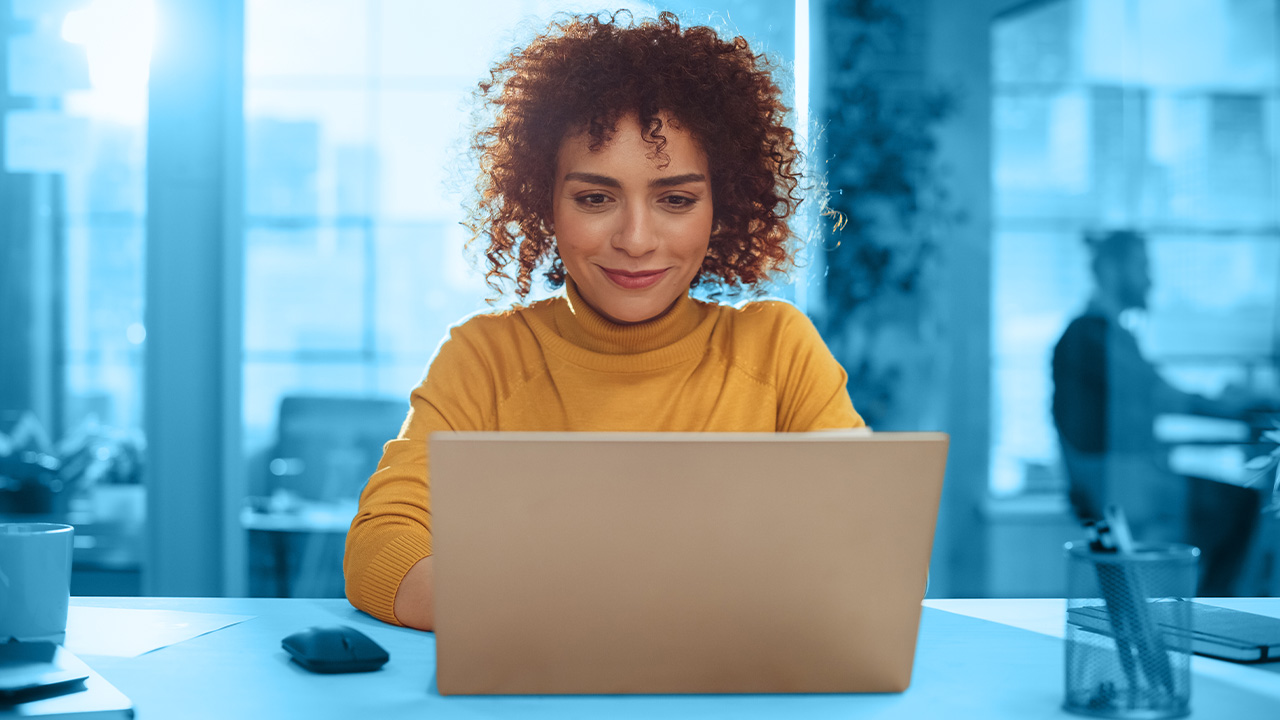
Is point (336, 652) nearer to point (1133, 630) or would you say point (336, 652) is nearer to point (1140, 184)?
point (1133, 630)

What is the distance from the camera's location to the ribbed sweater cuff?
104cm

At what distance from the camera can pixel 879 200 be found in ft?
10.1

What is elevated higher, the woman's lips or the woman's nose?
the woman's nose

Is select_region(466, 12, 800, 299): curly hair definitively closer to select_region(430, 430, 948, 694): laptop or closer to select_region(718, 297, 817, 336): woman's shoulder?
select_region(718, 297, 817, 336): woman's shoulder

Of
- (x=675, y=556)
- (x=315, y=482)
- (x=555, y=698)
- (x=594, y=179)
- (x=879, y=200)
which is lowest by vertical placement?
(x=315, y=482)

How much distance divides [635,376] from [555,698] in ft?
2.44

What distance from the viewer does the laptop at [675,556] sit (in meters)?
0.66

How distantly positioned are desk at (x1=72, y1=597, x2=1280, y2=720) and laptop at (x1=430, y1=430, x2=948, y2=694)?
25mm

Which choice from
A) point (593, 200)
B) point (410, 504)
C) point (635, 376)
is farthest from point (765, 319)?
point (410, 504)

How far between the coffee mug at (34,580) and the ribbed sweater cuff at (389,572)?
285 millimetres

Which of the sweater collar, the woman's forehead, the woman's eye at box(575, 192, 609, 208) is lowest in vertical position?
the sweater collar

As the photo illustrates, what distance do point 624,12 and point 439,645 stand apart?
1108mm

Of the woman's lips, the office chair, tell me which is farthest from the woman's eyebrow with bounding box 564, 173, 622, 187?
the office chair

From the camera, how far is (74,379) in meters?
2.84
